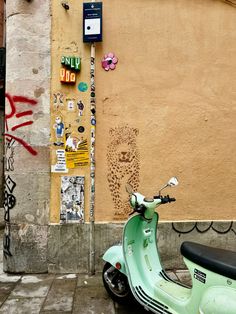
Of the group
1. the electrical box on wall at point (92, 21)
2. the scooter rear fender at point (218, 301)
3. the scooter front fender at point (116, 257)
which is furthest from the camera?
the electrical box on wall at point (92, 21)

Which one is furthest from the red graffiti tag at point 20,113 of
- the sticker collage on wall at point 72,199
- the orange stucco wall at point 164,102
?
the sticker collage on wall at point 72,199

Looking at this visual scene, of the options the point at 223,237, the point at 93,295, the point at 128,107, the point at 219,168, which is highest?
the point at 128,107

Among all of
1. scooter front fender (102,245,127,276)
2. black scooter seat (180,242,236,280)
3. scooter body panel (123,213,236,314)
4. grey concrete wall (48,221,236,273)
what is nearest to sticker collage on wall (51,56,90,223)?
grey concrete wall (48,221,236,273)

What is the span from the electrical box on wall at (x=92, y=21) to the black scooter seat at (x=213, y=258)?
3153 mm

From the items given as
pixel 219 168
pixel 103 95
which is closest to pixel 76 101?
pixel 103 95

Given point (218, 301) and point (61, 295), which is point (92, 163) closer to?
point (61, 295)

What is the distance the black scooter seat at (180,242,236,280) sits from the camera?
2447 millimetres

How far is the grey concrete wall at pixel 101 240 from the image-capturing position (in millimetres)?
4531

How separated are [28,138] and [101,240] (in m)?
1.80

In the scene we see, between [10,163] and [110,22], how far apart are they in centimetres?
252

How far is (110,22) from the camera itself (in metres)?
4.64

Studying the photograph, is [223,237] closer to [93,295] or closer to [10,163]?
[93,295]

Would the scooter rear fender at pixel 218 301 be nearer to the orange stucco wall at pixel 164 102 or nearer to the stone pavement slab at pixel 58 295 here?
the stone pavement slab at pixel 58 295

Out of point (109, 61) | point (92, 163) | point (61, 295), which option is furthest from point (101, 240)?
point (109, 61)
